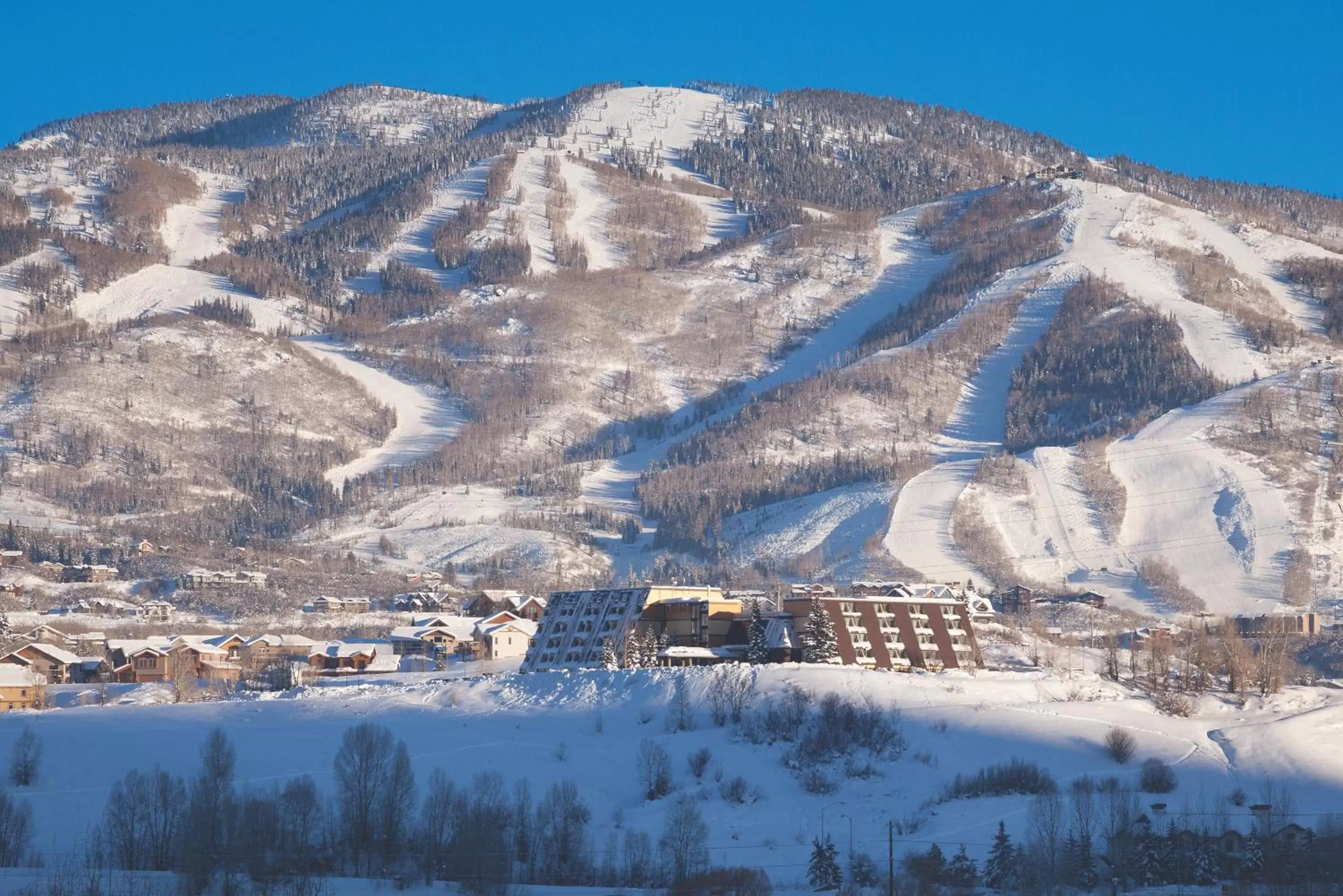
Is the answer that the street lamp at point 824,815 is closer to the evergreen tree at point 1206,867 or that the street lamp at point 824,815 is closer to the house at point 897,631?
the evergreen tree at point 1206,867

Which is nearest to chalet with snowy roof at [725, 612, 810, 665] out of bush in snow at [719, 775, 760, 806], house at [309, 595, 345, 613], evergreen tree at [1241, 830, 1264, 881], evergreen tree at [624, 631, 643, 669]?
evergreen tree at [624, 631, 643, 669]

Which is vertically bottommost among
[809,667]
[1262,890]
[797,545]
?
[1262,890]

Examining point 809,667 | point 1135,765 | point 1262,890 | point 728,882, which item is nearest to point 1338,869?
point 1262,890

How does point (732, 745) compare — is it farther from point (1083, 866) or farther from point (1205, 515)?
point (1205, 515)

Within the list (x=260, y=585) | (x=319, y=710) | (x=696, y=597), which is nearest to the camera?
(x=319, y=710)

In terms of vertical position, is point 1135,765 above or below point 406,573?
below

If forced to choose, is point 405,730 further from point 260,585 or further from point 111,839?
point 260,585

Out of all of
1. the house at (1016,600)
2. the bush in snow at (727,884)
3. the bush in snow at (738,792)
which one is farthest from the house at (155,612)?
the bush in snow at (727,884)
